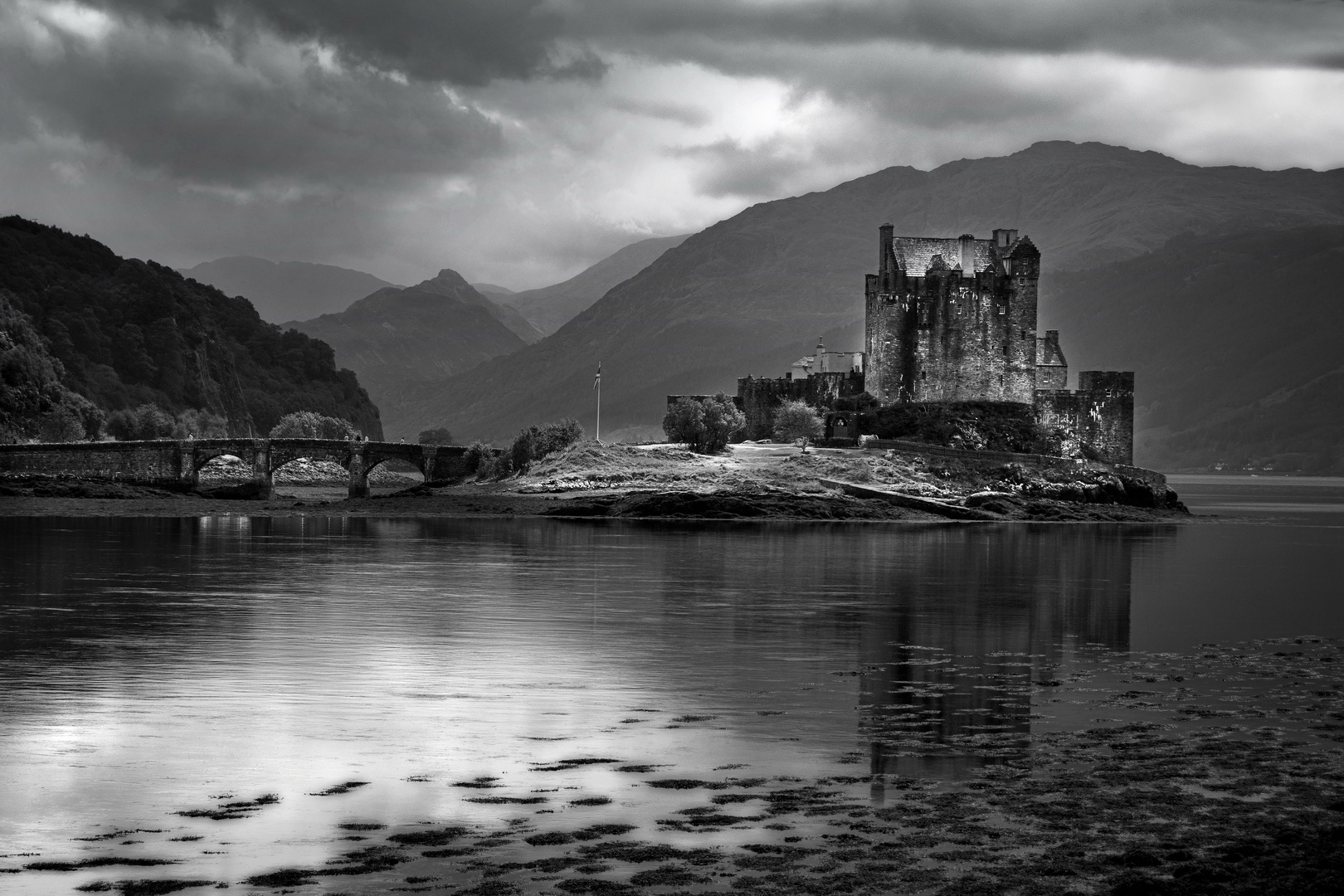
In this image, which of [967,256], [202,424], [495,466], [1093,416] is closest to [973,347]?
[967,256]

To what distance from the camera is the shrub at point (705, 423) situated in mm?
98062

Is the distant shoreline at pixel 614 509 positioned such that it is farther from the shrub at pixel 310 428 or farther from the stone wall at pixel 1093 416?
the shrub at pixel 310 428

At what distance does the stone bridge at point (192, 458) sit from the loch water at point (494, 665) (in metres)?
37.2

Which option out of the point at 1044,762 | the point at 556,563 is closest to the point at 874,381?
the point at 556,563

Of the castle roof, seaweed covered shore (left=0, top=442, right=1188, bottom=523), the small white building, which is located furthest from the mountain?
the castle roof

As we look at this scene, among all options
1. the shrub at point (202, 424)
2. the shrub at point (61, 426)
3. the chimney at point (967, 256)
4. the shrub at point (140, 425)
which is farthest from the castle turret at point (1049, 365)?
the shrub at point (202, 424)

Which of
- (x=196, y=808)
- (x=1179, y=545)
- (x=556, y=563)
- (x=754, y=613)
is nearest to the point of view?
(x=196, y=808)

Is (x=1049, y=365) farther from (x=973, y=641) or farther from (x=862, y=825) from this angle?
(x=862, y=825)

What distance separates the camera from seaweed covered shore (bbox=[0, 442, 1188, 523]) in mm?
89312

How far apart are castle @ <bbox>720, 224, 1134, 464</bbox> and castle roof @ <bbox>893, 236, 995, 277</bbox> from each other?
0.08m

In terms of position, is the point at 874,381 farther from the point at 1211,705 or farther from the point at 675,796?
the point at 675,796

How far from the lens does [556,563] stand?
175 ft

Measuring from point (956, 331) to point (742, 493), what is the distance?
19142 millimetres

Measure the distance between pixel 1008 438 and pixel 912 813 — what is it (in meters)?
82.6
